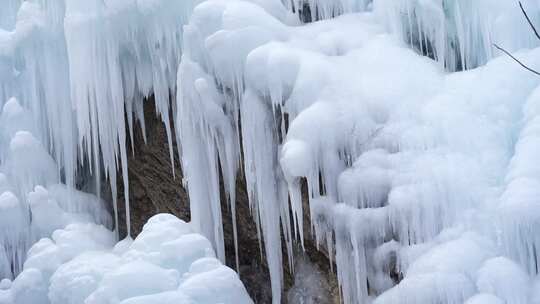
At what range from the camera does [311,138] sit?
4570 mm

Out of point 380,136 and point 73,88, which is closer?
point 380,136

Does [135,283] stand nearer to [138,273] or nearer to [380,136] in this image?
[138,273]

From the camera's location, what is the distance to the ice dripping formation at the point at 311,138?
13.9ft

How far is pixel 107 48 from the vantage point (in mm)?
5988

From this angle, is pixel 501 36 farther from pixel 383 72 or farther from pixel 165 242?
pixel 165 242

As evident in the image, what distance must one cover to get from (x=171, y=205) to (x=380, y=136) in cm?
209

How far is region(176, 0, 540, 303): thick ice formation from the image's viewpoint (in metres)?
4.11

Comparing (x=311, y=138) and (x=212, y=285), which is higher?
(x=311, y=138)

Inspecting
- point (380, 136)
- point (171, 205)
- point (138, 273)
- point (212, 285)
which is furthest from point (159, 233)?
point (380, 136)

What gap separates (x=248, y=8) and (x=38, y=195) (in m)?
2.21

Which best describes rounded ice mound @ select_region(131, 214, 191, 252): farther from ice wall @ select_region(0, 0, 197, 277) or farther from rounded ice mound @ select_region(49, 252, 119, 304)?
ice wall @ select_region(0, 0, 197, 277)

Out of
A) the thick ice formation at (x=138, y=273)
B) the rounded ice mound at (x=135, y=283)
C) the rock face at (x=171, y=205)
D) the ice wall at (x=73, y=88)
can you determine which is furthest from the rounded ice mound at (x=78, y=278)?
the rock face at (x=171, y=205)

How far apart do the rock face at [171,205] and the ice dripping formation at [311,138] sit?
0.10 m

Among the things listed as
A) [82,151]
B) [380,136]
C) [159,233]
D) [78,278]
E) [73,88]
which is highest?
[73,88]
